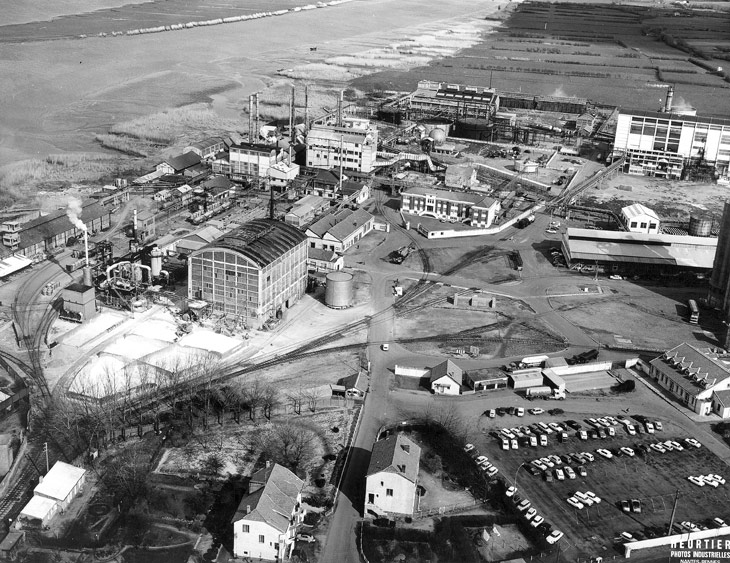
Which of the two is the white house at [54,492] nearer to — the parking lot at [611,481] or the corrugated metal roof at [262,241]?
the parking lot at [611,481]

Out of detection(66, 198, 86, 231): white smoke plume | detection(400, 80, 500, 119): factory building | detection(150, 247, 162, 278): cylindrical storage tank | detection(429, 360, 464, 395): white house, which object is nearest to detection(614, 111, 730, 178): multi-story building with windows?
detection(400, 80, 500, 119): factory building

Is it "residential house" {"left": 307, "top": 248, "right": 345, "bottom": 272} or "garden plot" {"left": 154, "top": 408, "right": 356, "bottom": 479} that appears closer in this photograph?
"garden plot" {"left": 154, "top": 408, "right": 356, "bottom": 479}

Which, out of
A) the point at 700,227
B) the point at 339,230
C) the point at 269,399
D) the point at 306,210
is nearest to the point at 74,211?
the point at 306,210

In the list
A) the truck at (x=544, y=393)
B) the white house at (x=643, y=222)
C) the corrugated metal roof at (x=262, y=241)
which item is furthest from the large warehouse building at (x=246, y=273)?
the white house at (x=643, y=222)

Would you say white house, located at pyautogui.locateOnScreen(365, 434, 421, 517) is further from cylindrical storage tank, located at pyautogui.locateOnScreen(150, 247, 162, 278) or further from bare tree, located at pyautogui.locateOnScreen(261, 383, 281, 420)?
cylindrical storage tank, located at pyautogui.locateOnScreen(150, 247, 162, 278)

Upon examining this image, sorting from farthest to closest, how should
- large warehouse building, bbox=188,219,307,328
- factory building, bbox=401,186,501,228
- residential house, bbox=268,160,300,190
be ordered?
residential house, bbox=268,160,300,190 → factory building, bbox=401,186,501,228 → large warehouse building, bbox=188,219,307,328

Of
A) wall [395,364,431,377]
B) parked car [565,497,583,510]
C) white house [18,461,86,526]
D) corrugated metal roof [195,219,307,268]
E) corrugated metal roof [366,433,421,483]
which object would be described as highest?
corrugated metal roof [195,219,307,268]

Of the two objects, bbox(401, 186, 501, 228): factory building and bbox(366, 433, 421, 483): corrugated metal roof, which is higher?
bbox(366, 433, 421, 483): corrugated metal roof
